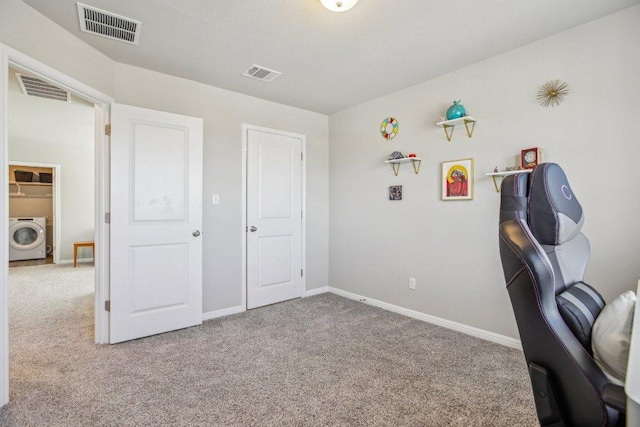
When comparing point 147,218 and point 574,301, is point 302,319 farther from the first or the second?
point 574,301

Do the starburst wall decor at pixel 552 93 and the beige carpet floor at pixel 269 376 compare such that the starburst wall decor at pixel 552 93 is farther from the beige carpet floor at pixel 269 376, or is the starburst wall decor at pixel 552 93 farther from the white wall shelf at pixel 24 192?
the white wall shelf at pixel 24 192

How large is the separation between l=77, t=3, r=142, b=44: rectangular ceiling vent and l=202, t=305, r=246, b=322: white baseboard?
2.51 meters

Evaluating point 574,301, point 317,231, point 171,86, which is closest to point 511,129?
point 574,301

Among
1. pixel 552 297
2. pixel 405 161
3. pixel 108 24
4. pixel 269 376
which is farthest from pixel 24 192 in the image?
pixel 552 297

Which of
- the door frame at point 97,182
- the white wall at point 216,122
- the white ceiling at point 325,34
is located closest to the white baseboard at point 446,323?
the white wall at point 216,122

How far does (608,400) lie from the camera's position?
0.73 metres

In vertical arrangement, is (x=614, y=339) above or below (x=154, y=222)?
below

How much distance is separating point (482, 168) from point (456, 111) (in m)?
0.54

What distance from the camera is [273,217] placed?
3.81 metres

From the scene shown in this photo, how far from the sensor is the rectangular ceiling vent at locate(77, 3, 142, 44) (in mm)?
2062

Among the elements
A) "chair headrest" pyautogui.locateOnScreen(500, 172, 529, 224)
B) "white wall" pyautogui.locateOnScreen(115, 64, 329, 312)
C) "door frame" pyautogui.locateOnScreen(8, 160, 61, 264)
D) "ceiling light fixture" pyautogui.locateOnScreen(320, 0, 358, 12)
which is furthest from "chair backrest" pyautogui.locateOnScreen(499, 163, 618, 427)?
"door frame" pyautogui.locateOnScreen(8, 160, 61, 264)

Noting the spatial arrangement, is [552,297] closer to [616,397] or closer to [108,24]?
[616,397]

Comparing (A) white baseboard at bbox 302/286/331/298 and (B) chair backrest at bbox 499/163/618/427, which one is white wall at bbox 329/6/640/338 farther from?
(B) chair backrest at bbox 499/163/618/427

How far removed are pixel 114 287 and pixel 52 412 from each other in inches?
41.4
